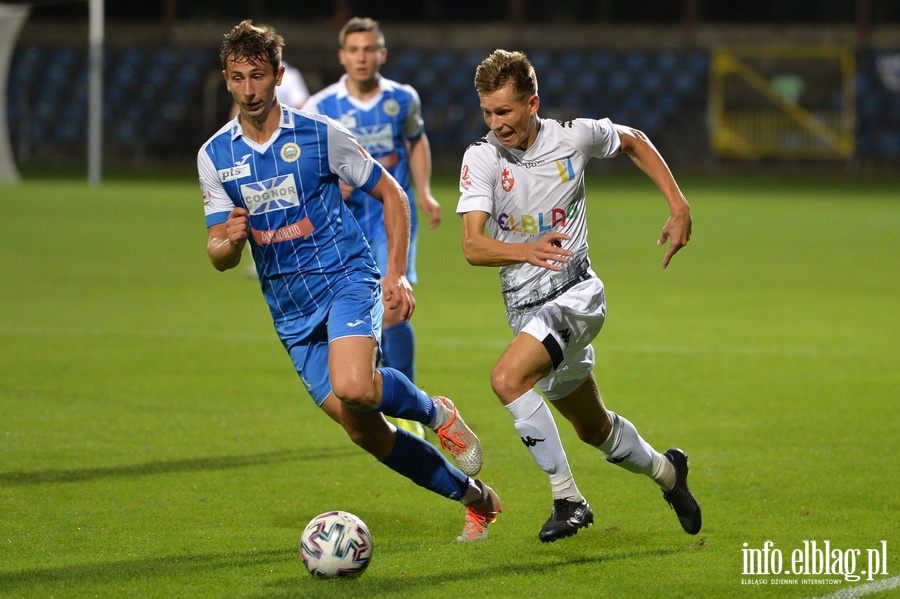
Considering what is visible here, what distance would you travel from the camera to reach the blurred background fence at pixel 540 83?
32625mm

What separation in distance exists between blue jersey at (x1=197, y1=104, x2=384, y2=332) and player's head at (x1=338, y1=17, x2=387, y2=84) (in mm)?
2224

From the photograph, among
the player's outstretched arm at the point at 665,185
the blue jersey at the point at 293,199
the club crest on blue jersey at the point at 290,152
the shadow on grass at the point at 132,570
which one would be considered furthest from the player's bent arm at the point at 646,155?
the shadow on grass at the point at 132,570

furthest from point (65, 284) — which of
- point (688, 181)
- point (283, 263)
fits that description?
point (688, 181)

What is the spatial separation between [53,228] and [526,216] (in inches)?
555

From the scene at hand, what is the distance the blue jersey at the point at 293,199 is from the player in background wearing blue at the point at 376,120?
1.93m

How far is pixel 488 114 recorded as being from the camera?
4.69 m

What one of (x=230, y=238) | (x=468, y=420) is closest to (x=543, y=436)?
(x=230, y=238)

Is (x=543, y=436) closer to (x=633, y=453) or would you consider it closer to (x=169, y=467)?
(x=633, y=453)

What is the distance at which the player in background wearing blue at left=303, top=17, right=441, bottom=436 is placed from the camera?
6.98m

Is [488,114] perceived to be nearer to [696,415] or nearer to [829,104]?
[696,415]

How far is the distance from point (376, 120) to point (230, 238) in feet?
9.39

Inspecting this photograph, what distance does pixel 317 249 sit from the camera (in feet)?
15.7

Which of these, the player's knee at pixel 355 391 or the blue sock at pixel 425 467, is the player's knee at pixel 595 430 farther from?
the player's knee at pixel 355 391

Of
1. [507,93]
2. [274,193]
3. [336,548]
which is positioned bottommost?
[336,548]
